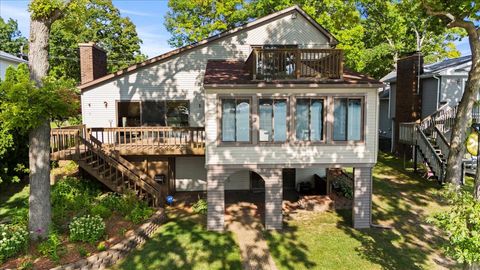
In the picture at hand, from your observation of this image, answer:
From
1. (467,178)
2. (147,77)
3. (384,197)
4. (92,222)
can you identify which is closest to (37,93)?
(92,222)

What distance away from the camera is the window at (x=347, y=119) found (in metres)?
11.3

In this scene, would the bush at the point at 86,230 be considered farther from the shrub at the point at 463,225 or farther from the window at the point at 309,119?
the shrub at the point at 463,225

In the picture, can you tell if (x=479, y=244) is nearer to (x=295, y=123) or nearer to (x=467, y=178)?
(x=295, y=123)

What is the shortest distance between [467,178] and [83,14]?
1879cm

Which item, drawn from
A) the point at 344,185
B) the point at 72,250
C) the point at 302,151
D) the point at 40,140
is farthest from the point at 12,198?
the point at 344,185

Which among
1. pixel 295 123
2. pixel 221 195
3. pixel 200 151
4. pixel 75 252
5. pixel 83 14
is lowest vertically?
pixel 75 252

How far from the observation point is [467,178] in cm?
1661

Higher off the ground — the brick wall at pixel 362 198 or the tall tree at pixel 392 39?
the tall tree at pixel 392 39

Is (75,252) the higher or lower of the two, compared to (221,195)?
lower

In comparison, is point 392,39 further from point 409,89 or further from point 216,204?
point 216,204

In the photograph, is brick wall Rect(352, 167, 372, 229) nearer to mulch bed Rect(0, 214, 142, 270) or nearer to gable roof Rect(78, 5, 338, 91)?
gable roof Rect(78, 5, 338, 91)

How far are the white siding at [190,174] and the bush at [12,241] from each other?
7.41 m

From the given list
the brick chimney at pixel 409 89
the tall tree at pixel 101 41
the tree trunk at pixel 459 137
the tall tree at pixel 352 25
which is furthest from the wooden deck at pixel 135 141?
the tall tree at pixel 101 41

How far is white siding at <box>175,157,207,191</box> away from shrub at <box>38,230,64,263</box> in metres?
7.45
